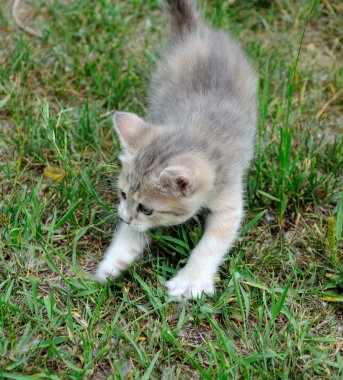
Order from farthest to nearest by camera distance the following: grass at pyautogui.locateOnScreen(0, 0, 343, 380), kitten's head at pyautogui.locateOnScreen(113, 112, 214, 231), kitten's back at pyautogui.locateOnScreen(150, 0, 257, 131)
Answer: kitten's back at pyautogui.locateOnScreen(150, 0, 257, 131)
kitten's head at pyautogui.locateOnScreen(113, 112, 214, 231)
grass at pyautogui.locateOnScreen(0, 0, 343, 380)

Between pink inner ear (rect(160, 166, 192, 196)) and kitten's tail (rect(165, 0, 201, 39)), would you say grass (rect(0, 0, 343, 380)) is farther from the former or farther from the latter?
kitten's tail (rect(165, 0, 201, 39))

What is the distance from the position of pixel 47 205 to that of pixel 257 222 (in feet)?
4.35

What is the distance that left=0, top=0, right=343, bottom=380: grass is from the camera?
9.37 feet

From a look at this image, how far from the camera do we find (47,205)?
11.9 feet

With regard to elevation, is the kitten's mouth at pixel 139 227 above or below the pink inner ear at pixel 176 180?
below


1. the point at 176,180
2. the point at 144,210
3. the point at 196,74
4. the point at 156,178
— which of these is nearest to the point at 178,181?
the point at 176,180

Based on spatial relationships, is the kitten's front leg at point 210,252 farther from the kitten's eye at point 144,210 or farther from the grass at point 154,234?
the kitten's eye at point 144,210

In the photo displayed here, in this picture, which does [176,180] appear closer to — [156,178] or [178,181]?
[178,181]

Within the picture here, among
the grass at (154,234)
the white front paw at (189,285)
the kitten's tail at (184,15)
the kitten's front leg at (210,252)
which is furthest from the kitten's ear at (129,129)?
the kitten's tail at (184,15)

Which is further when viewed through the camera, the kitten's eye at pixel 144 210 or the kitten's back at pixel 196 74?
the kitten's back at pixel 196 74

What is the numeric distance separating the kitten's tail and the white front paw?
182cm

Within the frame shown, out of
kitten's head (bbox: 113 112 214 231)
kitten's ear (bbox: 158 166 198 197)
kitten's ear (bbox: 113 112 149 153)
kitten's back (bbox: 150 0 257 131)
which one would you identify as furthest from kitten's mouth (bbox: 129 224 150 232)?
kitten's back (bbox: 150 0 257 131)

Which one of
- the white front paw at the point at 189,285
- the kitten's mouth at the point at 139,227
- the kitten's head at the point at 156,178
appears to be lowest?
the white front paw at the point at 189,285

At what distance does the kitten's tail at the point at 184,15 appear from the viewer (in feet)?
13.4
